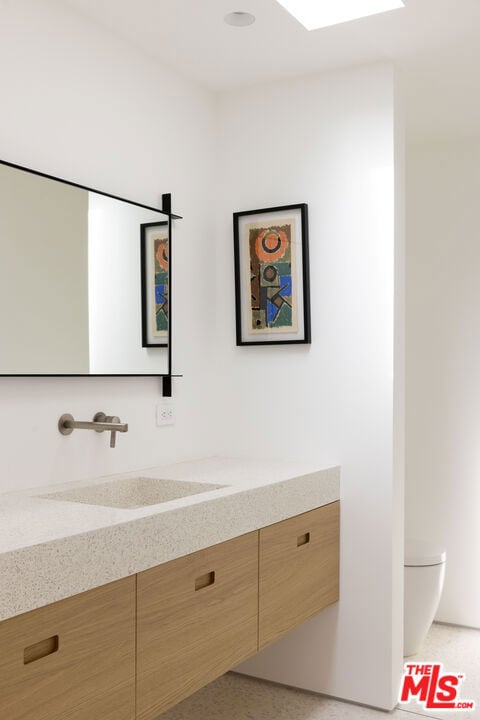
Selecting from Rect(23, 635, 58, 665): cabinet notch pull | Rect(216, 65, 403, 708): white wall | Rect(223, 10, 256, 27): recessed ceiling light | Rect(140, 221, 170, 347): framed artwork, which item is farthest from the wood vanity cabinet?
Rect(223, 10, 256, 27): recessed ceiling light

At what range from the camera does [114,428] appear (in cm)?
227

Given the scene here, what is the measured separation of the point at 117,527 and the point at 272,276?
148cm

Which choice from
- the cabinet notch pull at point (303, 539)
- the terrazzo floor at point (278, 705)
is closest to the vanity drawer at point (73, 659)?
the cabinet notch pull at point (303, 539)

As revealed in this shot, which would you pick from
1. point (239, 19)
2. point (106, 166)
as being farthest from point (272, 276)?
point (239, 19)

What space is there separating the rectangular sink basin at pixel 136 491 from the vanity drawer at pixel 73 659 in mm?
585

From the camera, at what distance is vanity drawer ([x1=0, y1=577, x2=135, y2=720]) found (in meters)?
1.42

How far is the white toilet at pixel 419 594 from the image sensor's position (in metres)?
3.11

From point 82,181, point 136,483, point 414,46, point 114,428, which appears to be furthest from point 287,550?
point 414,46

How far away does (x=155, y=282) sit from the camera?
2672mm

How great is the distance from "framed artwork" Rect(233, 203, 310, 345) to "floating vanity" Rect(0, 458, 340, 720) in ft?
1.90

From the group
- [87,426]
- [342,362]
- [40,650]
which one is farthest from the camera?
[342,362]

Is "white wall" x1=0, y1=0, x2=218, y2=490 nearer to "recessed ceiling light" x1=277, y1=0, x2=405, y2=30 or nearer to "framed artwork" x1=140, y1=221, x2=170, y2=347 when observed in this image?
"framed artwork" x1=140, y1=221, x2=170, y2=347

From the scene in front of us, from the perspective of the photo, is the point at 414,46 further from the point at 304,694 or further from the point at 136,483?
the point at 304,694

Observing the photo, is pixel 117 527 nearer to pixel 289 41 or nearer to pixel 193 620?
pixel 193 620
